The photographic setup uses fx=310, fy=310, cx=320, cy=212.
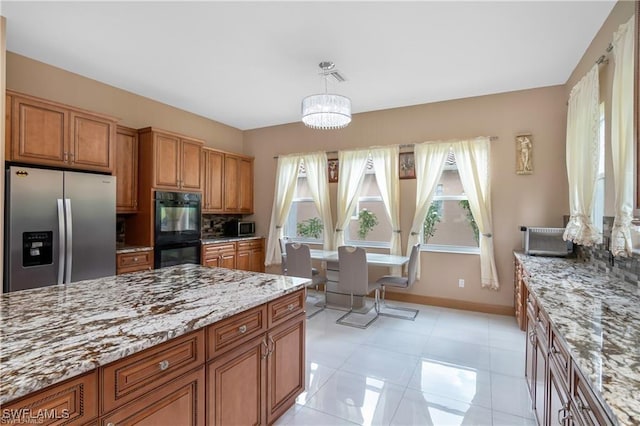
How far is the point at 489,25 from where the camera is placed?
100 inches

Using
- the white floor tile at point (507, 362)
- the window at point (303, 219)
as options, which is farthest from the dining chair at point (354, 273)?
the window at point (303, 219)

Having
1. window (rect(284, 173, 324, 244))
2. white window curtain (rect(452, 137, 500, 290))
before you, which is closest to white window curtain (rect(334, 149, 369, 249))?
window (rect(284, 173, 324, 244))

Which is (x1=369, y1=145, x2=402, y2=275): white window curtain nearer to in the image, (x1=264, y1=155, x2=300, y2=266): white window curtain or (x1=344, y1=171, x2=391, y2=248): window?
(x1=344, y1=171, x2=391, y2=248): window

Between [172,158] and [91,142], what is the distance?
1.04 m

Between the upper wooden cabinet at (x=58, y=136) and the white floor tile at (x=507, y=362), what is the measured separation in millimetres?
4389

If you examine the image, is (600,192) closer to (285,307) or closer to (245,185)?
(285,307)

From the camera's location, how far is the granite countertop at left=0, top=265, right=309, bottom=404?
0.94 m

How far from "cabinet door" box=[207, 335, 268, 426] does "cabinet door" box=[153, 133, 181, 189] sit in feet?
10.3

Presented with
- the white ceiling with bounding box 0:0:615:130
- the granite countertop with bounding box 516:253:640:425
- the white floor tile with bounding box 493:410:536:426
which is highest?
the white ceiling with bounding box 0:0:615:130

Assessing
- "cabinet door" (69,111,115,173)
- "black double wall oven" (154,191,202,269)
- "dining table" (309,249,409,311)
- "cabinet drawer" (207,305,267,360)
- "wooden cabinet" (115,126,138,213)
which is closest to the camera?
"cabinet drawer" (207,305,267,360)

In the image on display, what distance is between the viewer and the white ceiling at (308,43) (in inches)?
94.1

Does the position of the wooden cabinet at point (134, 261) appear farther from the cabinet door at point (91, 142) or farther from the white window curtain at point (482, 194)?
the white window curtain at point (482, 194)

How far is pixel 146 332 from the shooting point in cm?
118

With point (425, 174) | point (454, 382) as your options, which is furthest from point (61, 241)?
point (425, 174)
